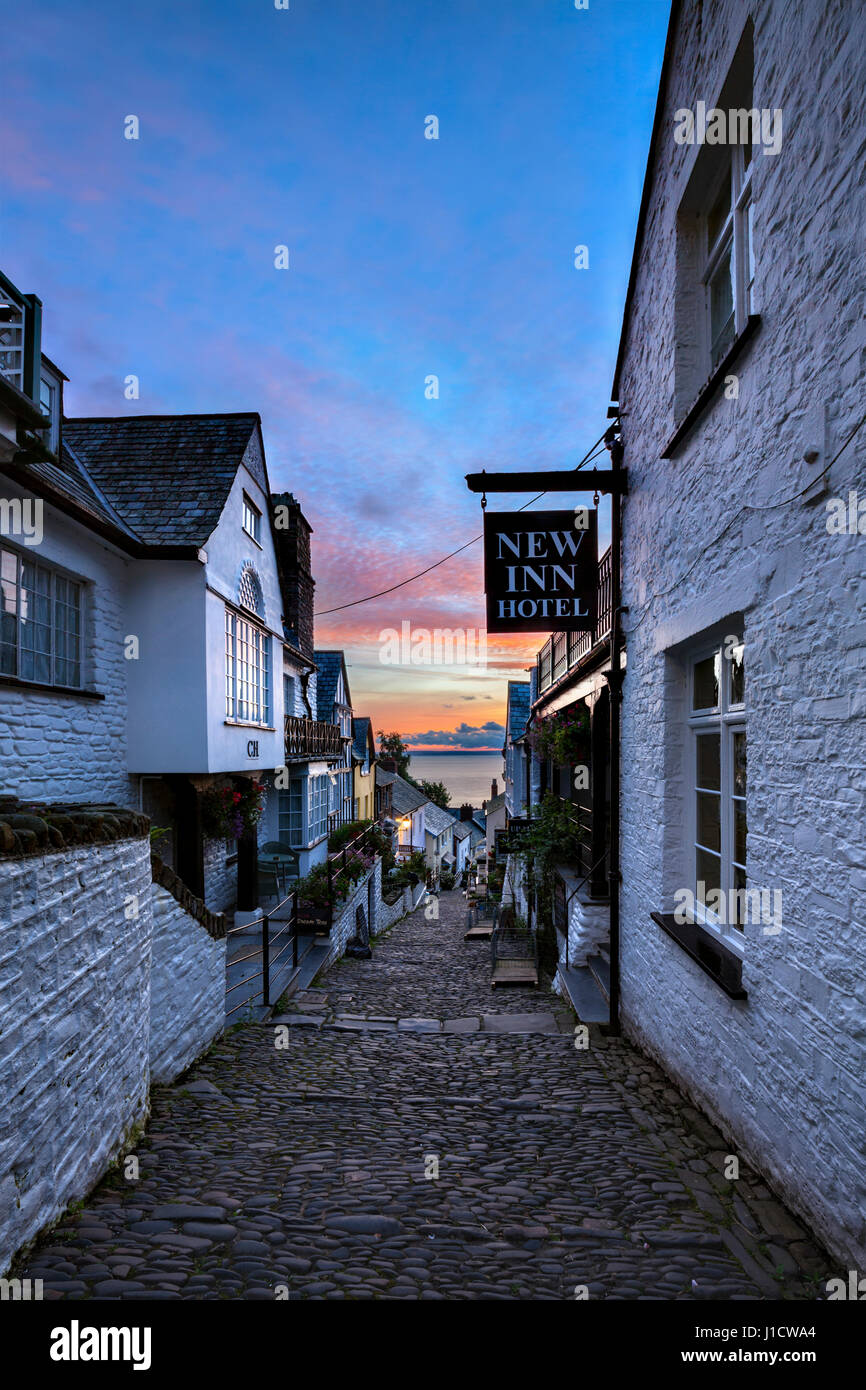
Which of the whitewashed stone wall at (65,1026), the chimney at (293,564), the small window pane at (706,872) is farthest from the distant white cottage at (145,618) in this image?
the small window pane at (706,872)

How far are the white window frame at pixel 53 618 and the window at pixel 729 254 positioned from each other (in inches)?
253

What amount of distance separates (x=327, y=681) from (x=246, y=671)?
487 inches

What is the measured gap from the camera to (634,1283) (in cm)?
269

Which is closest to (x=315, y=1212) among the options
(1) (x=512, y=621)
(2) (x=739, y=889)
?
(2) (x=739, y=889)

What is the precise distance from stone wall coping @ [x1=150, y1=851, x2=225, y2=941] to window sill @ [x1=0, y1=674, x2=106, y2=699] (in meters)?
2.41

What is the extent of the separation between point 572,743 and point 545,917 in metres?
4.05

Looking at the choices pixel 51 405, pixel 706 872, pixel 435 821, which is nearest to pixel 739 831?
pixel 706 872

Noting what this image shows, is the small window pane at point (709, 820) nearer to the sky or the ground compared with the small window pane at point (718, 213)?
nearer to the ground

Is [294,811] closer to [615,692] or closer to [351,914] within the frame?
[351,914]

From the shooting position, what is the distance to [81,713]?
7.98m

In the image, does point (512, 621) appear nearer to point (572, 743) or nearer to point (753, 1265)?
point (572, 743)

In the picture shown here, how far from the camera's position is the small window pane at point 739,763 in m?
4.23

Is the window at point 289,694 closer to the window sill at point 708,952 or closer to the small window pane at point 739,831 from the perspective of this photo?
the window sill at point 708,952
